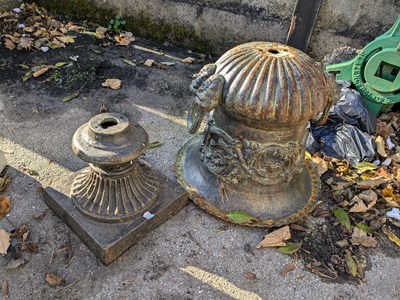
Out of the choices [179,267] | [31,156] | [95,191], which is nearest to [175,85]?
[31,156]

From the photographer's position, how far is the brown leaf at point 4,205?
3054 millimetres

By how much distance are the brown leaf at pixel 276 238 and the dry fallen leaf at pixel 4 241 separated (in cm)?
196

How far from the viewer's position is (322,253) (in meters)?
3.07

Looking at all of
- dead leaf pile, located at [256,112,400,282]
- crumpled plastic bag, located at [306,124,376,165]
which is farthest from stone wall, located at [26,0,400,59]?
dead leaf pile, located at [256,112,400,282]

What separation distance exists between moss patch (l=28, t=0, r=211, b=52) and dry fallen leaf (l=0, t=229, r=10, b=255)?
384cm

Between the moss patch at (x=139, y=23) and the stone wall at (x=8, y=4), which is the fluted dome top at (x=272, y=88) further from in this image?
the stone wall at (x=8, y=4)

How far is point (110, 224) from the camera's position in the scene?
284cm

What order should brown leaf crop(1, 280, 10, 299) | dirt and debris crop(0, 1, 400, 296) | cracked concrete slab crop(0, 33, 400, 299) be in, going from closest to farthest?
brown leaf crop(1, 280, 10, 299) → cracked concrete slab crop(0, 33, 400, 299) → dirt and debris crop(0, 1, 400, 296)

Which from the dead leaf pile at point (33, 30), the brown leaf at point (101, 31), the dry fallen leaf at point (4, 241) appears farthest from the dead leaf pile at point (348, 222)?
the dead leaf pile at point (33, 30)

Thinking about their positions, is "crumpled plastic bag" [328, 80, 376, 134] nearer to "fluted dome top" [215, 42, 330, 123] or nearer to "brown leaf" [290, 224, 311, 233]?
"fluted dome top" [215, 42, 330, 123]

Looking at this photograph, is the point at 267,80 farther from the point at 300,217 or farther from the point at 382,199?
the point at 382,199

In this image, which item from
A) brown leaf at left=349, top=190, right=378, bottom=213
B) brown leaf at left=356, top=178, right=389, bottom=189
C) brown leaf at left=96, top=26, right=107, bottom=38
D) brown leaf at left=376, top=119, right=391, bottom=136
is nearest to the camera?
brown leaf at left=349, top=190, right=378, bottom=213

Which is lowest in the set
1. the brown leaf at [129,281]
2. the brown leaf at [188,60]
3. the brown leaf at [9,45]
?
the brown leaf at [129,281]

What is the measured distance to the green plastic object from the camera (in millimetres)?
4133
